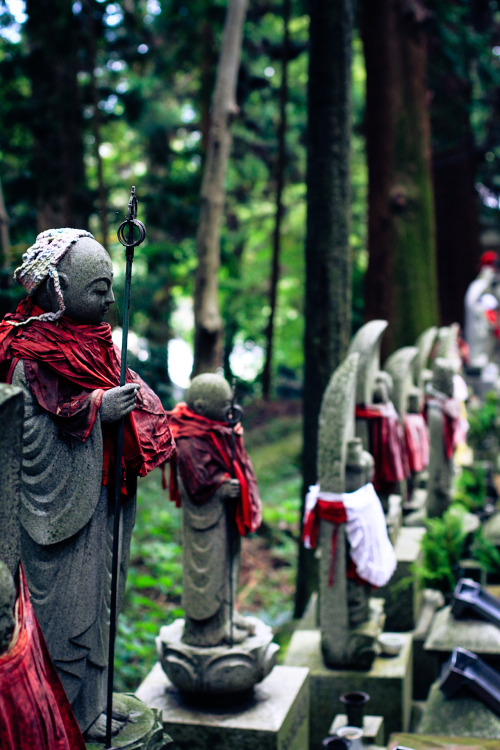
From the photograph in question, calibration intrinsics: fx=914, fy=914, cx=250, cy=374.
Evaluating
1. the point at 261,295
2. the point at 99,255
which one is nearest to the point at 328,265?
the point at 99,255

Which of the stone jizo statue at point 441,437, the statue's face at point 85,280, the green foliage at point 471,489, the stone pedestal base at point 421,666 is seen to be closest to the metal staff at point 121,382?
the statue's face at point 85,280

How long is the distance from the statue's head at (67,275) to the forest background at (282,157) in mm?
686

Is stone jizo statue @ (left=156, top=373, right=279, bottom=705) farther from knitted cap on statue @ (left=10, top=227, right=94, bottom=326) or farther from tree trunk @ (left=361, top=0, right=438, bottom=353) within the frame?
tree trunk @ (left=361, top=0, right=438, bottom=353)

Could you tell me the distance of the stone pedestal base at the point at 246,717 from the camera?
Answer: 4945 mm

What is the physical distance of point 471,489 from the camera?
34.0ft

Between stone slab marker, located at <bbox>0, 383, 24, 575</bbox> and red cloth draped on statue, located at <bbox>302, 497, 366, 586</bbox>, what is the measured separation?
312 centimetres

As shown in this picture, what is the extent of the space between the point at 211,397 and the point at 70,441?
62.7 inches

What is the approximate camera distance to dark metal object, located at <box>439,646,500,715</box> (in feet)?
17.9

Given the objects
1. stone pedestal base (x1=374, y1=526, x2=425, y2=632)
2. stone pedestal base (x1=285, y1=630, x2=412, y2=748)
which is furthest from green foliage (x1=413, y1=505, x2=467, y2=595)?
stone pedestal base (x1=285, y1=630, x2=412, y2=748)

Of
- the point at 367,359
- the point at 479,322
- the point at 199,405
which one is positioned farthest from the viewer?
the point at 479,322

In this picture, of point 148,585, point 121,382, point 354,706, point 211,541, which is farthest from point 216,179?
point 121,382

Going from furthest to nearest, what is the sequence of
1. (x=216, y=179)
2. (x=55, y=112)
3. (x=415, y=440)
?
1. (x=55, y=112)
2. (x=216, y=179)
3. (x=415, y=440)

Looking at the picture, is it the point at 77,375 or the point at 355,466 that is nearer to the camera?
the point at 77,375

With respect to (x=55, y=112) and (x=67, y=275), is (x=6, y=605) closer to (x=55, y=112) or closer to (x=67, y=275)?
(x=67, y=275)
